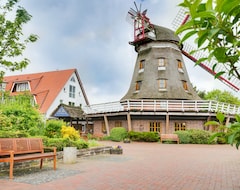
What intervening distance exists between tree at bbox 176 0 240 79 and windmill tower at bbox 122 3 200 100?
28.9 m

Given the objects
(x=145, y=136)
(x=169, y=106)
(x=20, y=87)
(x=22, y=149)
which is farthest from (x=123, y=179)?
(x=20, y=87)

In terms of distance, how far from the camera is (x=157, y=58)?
32.9 metres

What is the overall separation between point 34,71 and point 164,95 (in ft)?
74.9

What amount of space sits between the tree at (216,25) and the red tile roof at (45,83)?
33.6 metres

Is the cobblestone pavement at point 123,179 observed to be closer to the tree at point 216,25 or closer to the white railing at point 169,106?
the tree at point 216,25

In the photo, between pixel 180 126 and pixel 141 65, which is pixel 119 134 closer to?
pixel 180 126

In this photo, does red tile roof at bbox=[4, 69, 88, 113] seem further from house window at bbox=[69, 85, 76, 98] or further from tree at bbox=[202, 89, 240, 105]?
tree at bbox=[202, 89, 240, 105]

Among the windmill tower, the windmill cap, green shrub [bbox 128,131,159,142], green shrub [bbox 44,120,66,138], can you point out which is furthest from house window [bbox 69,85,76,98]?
green shrub [bbox 44,120,66,138]

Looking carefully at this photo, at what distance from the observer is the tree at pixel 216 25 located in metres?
1.52

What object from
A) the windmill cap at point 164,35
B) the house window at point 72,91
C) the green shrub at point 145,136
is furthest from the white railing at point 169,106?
the house window at point 72,91

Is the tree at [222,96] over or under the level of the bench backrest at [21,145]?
over

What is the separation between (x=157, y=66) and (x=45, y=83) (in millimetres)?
16405

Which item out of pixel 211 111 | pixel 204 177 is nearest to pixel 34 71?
pixel 211 111

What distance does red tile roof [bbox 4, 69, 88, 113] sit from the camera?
1403 inches
